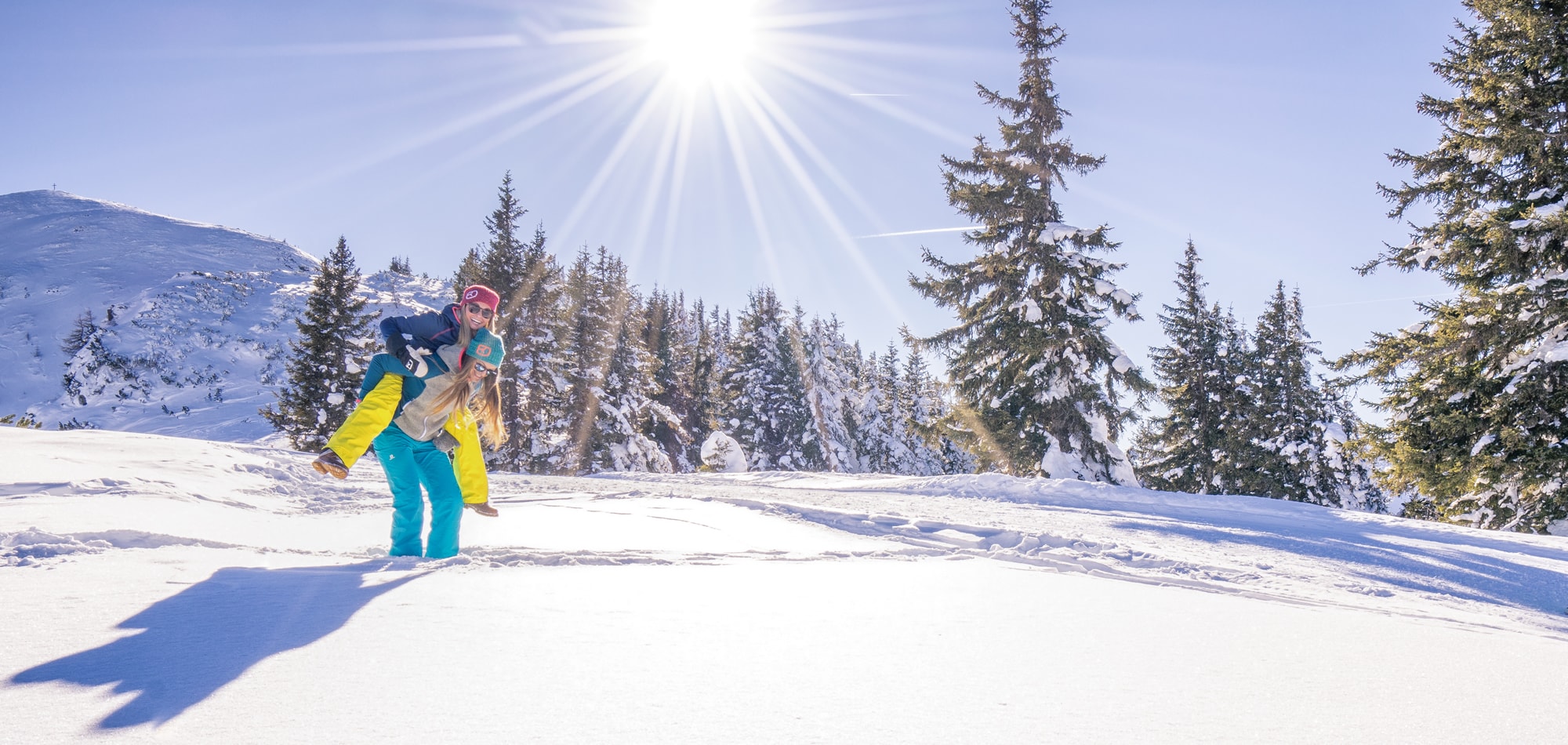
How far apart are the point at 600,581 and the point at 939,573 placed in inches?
71.1

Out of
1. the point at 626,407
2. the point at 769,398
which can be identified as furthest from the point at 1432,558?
the point at 769,398

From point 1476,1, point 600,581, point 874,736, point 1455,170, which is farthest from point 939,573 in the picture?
point 1476,1

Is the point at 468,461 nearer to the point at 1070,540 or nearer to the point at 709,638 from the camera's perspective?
the point at 709,638

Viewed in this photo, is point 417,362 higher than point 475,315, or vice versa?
point 475,315

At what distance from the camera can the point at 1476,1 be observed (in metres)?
12.4

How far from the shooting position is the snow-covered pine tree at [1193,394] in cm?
2762

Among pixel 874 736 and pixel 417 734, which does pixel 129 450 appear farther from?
pixel 874 736

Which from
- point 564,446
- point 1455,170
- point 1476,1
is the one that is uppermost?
point 1476,1

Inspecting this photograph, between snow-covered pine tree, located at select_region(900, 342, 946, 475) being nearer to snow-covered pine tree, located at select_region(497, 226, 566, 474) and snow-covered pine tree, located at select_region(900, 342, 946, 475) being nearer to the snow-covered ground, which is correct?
snow-covered pine tree, located at select_region(497, 226, 566, 474)

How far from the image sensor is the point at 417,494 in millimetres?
3863

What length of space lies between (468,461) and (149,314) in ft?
291

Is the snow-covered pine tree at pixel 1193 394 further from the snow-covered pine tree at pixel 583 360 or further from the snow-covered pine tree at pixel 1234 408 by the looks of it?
the snow-covered pine tree at pixel 583 360

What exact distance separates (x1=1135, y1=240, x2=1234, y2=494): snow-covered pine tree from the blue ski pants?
29.9 meters

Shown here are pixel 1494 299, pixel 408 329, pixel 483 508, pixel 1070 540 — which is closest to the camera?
pixel 408 329
